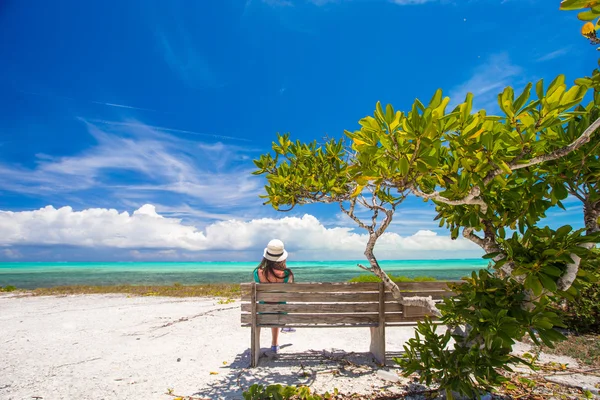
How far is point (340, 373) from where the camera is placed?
202 inches

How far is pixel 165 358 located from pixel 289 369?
2.31 m

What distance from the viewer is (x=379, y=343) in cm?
561

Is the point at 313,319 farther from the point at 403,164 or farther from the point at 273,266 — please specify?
the point at 403,164

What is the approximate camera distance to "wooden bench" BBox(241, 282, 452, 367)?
560cm

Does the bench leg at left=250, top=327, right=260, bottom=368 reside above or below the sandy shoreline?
above

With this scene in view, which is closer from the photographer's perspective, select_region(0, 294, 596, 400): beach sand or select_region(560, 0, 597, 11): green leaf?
select_region(560, 0, 597, 11): green leaf

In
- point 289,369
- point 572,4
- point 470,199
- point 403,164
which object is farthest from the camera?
point 289,369

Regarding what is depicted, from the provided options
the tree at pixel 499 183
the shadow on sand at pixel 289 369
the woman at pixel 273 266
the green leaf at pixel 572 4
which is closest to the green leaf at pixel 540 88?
the tree at pixel 499 183

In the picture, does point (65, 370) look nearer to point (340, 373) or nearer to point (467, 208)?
point (340, 373)

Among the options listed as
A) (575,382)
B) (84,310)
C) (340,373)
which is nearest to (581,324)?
(575,382)

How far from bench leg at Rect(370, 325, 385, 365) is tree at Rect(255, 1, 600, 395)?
220cm

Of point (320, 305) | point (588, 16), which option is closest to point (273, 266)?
point (320, 305)

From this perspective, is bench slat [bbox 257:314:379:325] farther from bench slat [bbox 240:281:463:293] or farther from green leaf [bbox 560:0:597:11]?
green leaf [bbox 560:0:597:11]

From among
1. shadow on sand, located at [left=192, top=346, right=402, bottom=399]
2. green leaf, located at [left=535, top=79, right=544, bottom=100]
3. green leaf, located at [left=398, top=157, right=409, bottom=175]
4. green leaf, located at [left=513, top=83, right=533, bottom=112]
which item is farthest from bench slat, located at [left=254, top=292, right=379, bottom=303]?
green leaf, located at [left=535, top=79, right=544, bottom=100]
